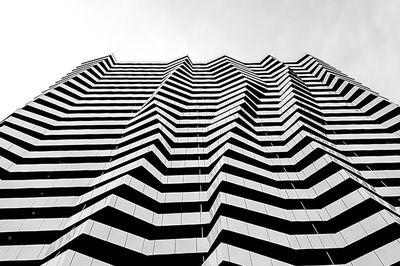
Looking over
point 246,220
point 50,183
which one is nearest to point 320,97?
point 246,220

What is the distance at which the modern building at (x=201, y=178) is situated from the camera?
1636 centimetres

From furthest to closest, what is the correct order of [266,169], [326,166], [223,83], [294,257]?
1. [223,83]
2. [266,169]
3. [326,166]
4. [294,257]

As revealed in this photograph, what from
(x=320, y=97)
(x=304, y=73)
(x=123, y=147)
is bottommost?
(x=123, y=147)

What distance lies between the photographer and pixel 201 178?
23188mm

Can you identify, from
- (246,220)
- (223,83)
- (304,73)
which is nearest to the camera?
(246,220)

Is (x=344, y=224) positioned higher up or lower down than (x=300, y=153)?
lower down

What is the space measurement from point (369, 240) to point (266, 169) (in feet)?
31.8

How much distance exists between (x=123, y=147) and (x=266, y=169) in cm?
1481

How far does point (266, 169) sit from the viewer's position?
79.3 feet

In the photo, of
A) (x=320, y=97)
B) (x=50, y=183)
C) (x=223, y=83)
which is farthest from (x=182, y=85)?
(x=50, y=183)

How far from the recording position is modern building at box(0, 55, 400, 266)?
16.4 metres

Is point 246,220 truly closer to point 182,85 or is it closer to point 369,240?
point 369,240

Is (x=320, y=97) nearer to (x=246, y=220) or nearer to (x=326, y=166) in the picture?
(x=326, y=166)

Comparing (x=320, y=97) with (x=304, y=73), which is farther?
(x=304, y=73)
